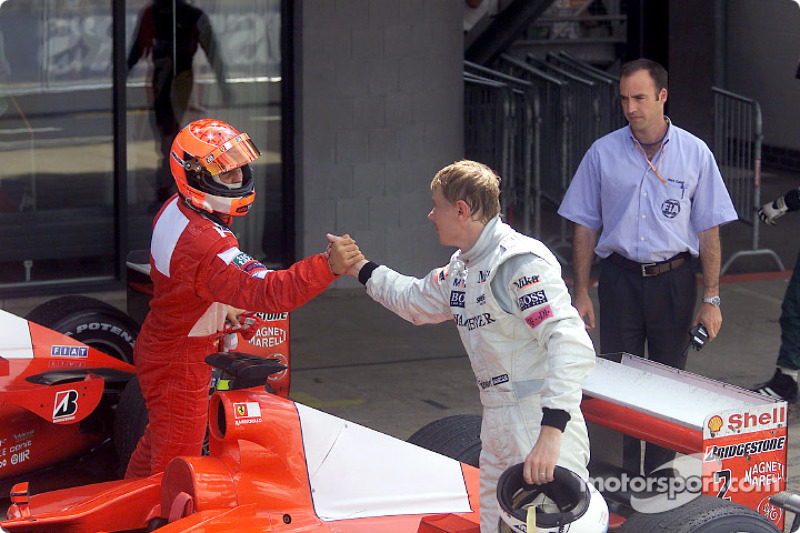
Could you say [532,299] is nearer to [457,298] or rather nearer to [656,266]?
[457,298]

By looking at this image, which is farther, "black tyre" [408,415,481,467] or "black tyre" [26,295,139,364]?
"black tyre" [26,295,139,364]

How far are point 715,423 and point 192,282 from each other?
192 centimetres

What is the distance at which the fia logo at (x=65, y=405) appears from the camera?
5.32 metres

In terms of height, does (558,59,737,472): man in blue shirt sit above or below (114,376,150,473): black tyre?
above

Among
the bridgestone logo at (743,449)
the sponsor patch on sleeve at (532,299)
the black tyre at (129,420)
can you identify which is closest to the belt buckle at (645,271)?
the bridgestone logo at (743,449)

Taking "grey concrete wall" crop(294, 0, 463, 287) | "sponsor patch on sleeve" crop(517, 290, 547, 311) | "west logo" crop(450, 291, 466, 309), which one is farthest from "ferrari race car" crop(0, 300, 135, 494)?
"grey concrete wall" crop(294, 0, 463, 287)

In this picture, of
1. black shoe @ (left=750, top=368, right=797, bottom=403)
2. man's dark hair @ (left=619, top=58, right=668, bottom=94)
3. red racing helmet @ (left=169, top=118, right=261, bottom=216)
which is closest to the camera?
red racing helmet @ (left=169, top=118, right=261, bottom=216)

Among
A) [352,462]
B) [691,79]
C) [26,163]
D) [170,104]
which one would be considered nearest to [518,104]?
[691,79]

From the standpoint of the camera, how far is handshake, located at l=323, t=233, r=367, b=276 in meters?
4.12

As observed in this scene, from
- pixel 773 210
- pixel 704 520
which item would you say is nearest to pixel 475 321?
pixel 704 520

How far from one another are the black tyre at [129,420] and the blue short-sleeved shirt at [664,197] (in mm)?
2225

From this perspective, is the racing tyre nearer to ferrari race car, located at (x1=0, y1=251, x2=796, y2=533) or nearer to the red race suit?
ferrari race car, located at (x1=0, y1=251, x2=796, y2=533)

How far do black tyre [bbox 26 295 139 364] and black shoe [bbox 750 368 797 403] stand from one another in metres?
3.63

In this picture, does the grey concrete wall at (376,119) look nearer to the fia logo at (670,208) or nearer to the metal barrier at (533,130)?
the metal barrier at (533,130)
